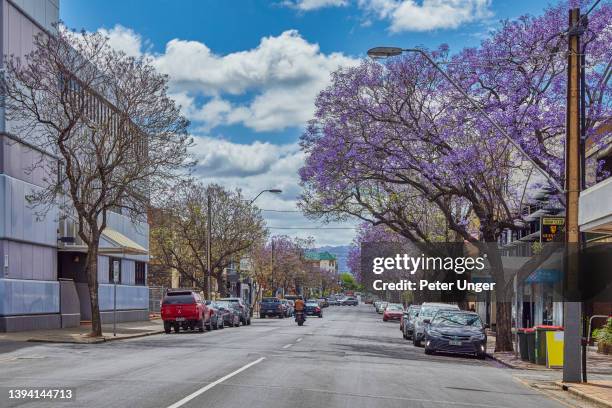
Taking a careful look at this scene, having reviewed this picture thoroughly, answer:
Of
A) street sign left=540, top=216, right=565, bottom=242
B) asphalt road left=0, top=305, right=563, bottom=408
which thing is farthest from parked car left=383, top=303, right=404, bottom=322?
street sign left=540, top=216, right=565, bottom=242

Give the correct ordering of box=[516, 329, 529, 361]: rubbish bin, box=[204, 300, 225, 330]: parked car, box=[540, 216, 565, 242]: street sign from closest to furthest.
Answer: box=[540, 216, 565, 242]: street sign, box=[516, 329, 529, 361]: rubbish bin, box=[204, 300, 225, 330]: parked car

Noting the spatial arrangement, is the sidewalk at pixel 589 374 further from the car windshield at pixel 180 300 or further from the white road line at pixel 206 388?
the car windshield at pixel 180 300

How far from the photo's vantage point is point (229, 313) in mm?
46156

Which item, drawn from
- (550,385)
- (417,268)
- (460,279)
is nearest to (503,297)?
(550,385)

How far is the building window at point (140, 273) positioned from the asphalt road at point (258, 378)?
91.6 feet

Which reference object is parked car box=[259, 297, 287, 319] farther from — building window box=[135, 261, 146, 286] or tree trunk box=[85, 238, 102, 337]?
tree trunk box=[85, 238, 102, 337]

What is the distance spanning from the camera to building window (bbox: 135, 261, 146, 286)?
53688 millimetres

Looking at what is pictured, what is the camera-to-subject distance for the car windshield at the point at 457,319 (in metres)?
26.8

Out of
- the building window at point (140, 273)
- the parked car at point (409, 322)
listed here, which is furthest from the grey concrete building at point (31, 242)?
the parked car at point (409, 322)

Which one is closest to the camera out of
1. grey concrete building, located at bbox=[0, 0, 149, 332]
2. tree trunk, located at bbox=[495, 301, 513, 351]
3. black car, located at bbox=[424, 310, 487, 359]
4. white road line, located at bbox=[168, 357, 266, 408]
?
white road line, located at bbox=[168, 357, 266, 408]

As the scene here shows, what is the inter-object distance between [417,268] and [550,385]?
43.5m

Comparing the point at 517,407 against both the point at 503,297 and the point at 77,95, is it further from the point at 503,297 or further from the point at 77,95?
the point at 77,95

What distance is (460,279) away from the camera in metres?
49.3

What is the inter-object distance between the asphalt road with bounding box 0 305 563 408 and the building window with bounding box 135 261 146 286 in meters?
27.9
